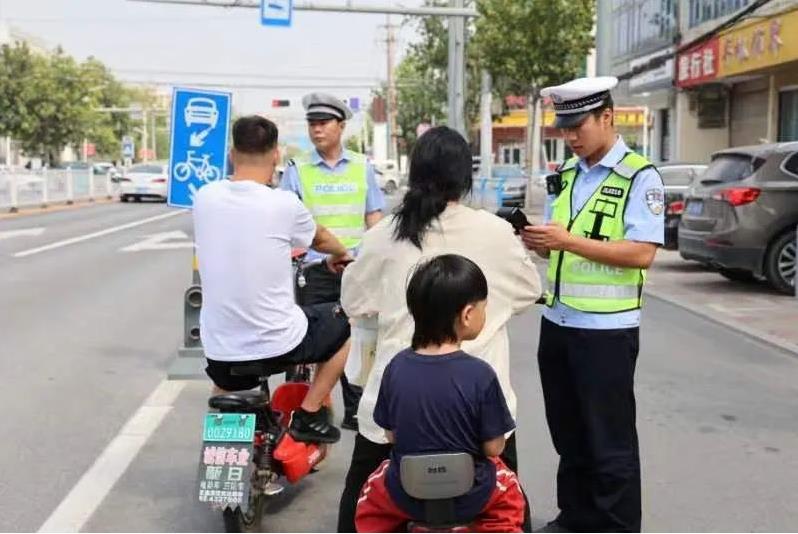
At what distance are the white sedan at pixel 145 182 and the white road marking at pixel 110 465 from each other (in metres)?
29.7

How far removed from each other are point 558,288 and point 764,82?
22.3m

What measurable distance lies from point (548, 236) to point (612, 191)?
335mm

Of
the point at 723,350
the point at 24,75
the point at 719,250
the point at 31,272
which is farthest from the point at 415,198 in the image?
the point at 24,75

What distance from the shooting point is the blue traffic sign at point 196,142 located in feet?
23.2

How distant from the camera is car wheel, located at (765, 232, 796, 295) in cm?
1108

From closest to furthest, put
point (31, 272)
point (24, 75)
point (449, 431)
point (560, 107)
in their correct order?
point (449, 431), point (560, 107), point (31, 272), point (24, 75)

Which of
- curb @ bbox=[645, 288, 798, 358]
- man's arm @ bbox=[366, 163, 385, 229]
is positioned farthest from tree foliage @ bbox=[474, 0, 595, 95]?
Answer: man's arm @ bbox=[366, 163, 385, 229]

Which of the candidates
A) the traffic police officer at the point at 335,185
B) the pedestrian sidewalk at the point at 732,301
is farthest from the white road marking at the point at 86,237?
the traffic police officer at the point at 335,185

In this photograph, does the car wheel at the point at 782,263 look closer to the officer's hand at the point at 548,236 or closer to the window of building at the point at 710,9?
the officer's hand at the point at 548,236

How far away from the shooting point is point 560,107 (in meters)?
3.49

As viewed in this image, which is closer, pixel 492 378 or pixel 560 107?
pixel 492 378

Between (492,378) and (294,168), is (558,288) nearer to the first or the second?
(492,378)

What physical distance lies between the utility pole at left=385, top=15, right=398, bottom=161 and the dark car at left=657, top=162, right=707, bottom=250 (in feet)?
157

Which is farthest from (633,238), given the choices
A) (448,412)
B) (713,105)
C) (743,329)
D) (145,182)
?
(145,182)
